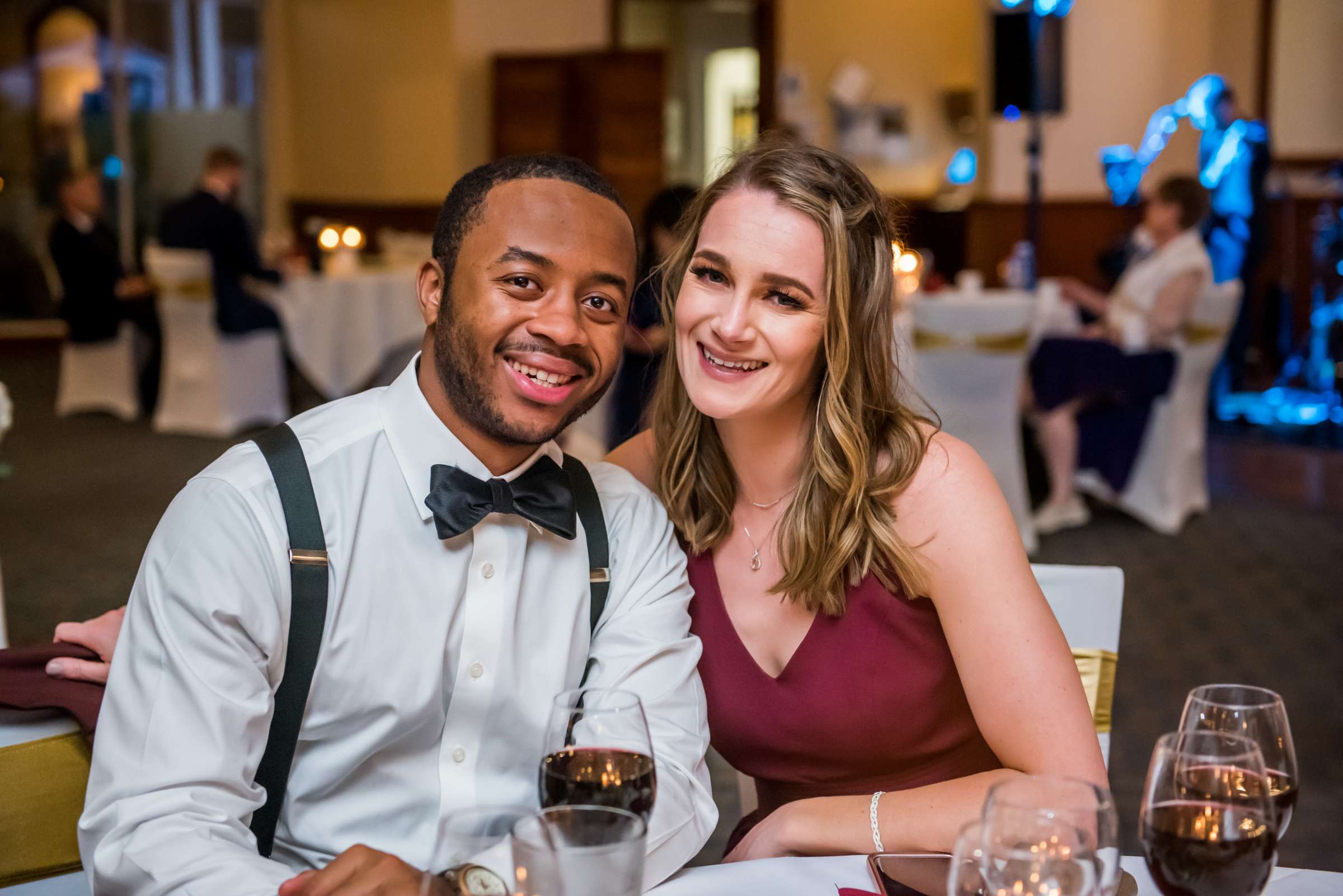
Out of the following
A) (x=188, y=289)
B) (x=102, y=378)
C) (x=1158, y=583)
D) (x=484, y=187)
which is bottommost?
(x=1158, y=583)

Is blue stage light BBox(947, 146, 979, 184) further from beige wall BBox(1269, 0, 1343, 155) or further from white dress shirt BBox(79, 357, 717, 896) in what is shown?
white dress shirt BBox(79, 357, 717, 896)

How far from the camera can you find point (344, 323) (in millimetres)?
7691

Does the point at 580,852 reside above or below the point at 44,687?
above

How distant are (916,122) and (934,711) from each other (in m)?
11.3

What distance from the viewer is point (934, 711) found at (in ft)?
Result: 5.63

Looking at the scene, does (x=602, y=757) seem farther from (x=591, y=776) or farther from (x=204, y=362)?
(x=204, y=362)

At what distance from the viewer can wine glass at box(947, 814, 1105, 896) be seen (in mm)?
831

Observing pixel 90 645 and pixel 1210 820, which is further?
pixel 90 645

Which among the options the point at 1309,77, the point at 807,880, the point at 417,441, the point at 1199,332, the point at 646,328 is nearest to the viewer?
the point at 807,880

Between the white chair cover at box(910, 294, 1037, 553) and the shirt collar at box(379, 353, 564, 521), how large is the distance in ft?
11.4

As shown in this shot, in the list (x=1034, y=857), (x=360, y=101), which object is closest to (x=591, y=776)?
(x=1034, y=857)

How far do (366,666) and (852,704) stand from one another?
2.13 ft

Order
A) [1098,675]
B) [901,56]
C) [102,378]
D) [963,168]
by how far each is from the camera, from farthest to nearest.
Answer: [901,56], [963,168], [102,378], [1098,675]

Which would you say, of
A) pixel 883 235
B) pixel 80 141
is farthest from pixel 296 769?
pixel 80 141
